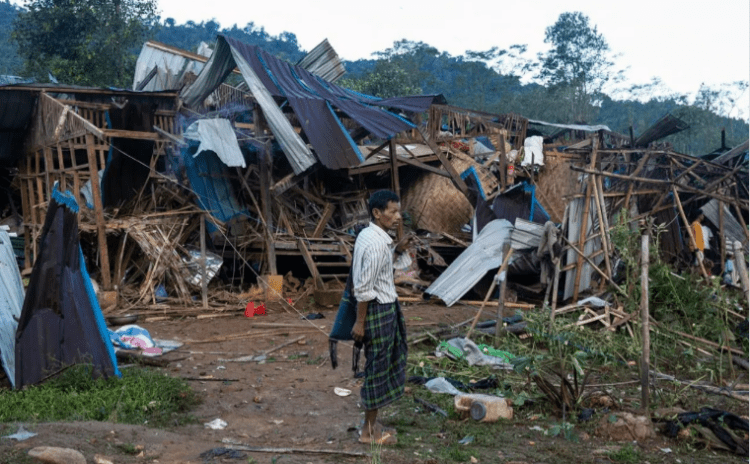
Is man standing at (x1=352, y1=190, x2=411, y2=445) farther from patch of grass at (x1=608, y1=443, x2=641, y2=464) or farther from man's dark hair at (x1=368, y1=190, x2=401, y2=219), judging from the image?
patch of grass at (x1=608, y1=443, x2=641, y2=464)

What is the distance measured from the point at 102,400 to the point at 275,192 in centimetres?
692

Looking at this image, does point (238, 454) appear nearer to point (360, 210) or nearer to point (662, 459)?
point (662, 459)

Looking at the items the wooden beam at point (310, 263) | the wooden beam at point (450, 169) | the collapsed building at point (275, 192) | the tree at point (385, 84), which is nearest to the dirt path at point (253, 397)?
the wooden beam at point (310, 263)

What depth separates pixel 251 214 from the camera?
40.3ft

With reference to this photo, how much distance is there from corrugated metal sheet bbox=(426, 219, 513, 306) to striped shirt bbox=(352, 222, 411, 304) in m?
6.78

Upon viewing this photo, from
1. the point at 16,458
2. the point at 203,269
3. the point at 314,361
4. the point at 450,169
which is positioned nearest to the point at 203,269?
the point at 203,269

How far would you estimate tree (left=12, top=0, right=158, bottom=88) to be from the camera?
1925cm

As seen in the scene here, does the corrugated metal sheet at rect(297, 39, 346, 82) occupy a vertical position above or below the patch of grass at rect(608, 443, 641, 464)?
above

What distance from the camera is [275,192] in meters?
11.7

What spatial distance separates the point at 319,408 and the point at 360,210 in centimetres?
791

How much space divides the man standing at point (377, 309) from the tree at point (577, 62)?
117 feet

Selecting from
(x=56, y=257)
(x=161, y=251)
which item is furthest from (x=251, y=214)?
(x=56, y=257)

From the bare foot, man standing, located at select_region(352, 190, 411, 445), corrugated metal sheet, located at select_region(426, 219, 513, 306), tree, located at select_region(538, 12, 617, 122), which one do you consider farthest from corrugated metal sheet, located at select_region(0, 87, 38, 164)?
tree, located at select_region(538, 12, 617, 122)

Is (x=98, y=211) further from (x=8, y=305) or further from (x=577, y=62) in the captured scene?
(x=577, y=62)
